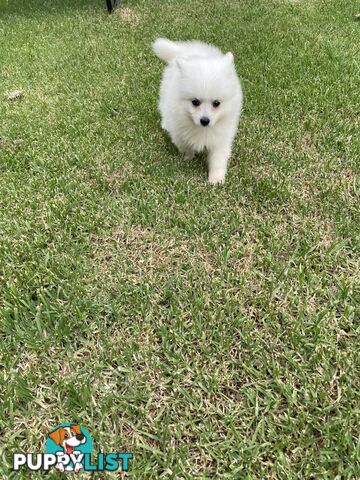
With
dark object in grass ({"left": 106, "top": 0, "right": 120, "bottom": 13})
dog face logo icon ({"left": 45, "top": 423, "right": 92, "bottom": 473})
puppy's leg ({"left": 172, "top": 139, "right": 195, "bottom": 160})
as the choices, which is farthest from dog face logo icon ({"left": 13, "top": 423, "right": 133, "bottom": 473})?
dark object in grass ({"left": 106, "top": 0, "right": 120, "bottom": 13})

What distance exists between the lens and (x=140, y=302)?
5.71 ft

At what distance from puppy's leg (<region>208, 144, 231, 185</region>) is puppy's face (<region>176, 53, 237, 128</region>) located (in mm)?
187

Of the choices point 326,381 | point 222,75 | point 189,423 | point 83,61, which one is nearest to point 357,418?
point 326,381

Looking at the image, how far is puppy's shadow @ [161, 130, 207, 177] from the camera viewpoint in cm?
266

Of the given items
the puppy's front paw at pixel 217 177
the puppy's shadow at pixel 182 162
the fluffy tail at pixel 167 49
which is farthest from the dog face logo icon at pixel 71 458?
the fluffy tail at pixel 167 49

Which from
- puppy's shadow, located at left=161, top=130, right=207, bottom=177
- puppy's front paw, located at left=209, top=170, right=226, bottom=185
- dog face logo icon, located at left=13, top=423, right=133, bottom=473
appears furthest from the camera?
puppy's shadow, located at left=161, top=130, right=207, bottom=177

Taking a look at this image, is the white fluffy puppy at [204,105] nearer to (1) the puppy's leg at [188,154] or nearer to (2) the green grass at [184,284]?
(1) the puppy's leg at [188,154]

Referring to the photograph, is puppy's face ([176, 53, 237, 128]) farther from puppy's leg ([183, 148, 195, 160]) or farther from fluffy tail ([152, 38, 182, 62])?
fluffy tail ([152, 38, 182, 62])

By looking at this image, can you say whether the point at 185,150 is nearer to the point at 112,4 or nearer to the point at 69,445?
the point at 69,445

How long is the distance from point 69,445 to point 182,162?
192 cm

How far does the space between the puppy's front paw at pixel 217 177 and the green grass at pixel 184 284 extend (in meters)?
0.06

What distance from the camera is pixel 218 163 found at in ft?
8.43

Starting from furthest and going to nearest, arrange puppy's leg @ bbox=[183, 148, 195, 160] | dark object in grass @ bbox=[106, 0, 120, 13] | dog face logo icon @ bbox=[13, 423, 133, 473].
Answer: dark object in grass @ bbox=[106, 0, 120, 13] → puppy's leg @ bbox=[183, 148, 195, 160] → dog face logo icon @ bbox=[13, 423, 133, 473]

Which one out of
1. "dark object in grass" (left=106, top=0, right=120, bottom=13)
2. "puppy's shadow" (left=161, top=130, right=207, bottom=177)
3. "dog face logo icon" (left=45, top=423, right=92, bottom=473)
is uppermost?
"dark object in grass" (left=106, top=0, right=120, bottom=13)
